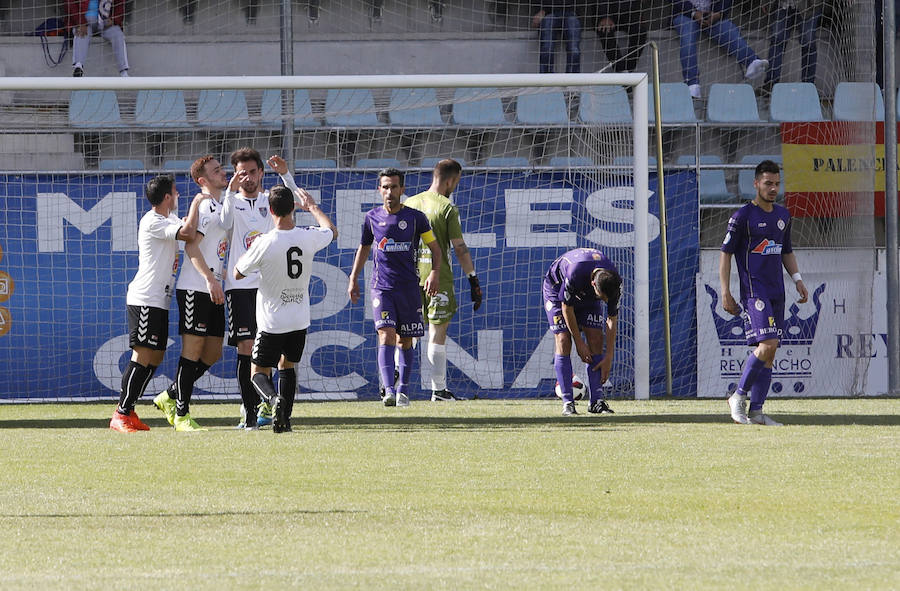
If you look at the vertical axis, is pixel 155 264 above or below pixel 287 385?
above

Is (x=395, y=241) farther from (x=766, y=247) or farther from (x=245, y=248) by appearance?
(x=766, y=247)

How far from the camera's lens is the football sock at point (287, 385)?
7.67 metres

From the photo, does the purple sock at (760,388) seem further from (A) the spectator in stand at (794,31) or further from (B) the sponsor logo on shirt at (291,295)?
(A) the spectator in stand at (794,31)

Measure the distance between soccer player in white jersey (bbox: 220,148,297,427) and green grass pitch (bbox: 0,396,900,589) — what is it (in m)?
0.26

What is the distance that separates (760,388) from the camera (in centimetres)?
847

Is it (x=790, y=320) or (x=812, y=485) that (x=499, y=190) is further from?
(x=812, y=485)

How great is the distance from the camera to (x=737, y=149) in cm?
1432

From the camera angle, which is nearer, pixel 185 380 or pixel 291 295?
pixel 291 295

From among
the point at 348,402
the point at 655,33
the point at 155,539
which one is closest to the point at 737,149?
the point at 655,33

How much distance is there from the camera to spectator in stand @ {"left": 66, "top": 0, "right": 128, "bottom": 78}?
51.4ft

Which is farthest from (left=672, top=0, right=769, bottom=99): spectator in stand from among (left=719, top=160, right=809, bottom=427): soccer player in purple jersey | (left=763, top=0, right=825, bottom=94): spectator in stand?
Answer: (left=719, top=160, right=809, bottom=427): soccer player in purple jersey

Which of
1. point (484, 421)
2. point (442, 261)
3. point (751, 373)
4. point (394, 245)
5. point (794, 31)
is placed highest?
point (794, 31)

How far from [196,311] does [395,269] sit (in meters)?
2.09

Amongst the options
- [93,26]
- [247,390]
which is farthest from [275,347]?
[93,26]
